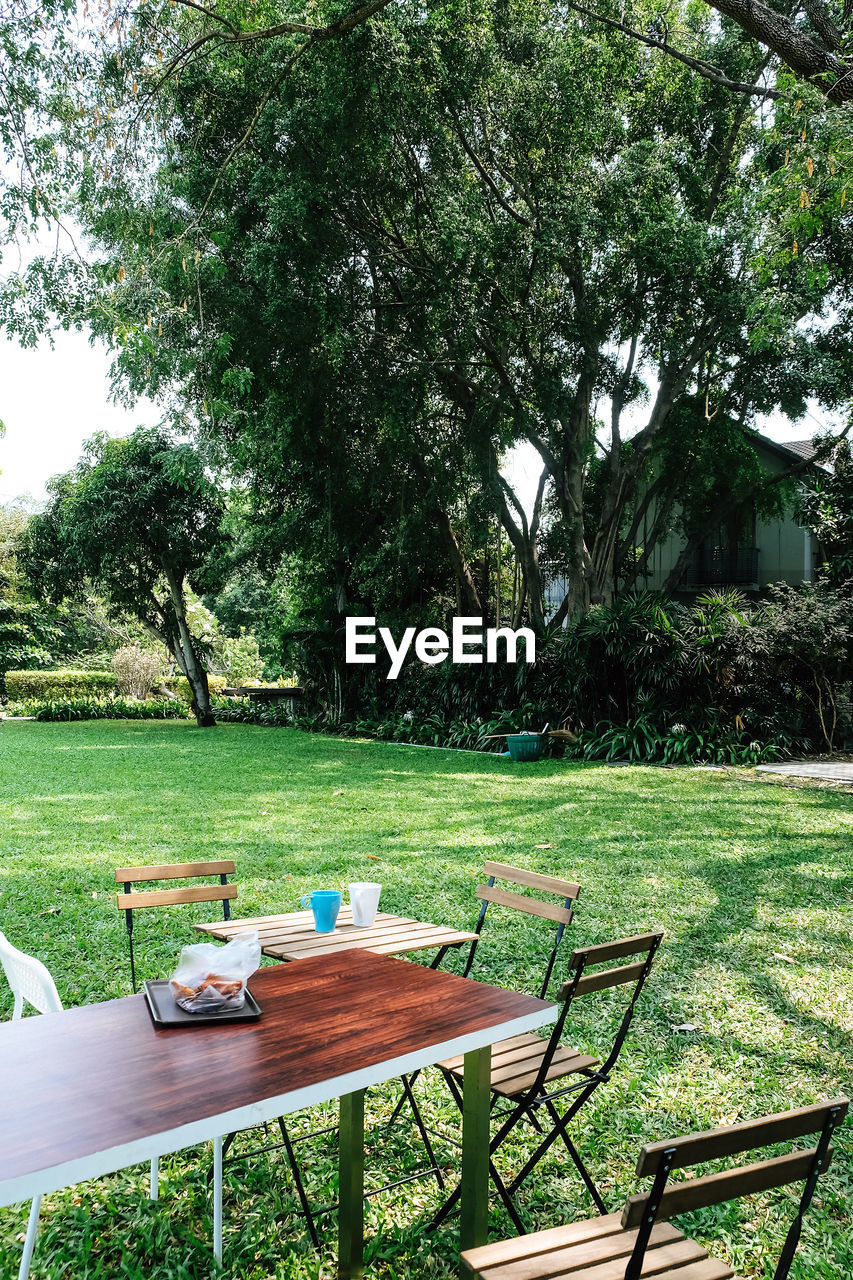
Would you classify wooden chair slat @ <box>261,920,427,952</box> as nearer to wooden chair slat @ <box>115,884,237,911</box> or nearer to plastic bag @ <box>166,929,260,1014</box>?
wooden chair slat @ <box>115,884,237,911</box>

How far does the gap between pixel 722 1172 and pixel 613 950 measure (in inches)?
40.3

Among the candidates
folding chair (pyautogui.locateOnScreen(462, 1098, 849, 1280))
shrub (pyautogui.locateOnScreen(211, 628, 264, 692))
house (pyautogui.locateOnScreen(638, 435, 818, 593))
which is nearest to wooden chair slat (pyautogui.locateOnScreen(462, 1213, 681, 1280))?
folding chair (pyautogui.locateOnScreen(462, 1098, 849, 1280))

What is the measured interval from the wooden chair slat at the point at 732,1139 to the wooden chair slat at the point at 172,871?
229 centimetres

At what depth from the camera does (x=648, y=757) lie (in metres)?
13.5

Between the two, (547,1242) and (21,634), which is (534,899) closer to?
(547,1242)

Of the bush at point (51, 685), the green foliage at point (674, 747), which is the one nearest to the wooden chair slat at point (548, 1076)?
the green foliage at point (674, 747)

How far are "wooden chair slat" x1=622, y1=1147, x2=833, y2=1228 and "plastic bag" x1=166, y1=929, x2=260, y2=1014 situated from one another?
1.15 meters

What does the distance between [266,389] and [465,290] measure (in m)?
3.32

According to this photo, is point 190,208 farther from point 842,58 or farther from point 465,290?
point 842,58

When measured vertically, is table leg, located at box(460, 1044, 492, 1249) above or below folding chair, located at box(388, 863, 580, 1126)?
below

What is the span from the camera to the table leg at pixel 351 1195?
8.07 ft

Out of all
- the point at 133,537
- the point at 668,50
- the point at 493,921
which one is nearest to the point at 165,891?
the point at 493,921

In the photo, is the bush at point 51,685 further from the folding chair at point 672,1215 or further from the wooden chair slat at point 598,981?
the folding chair at point 672,1215
